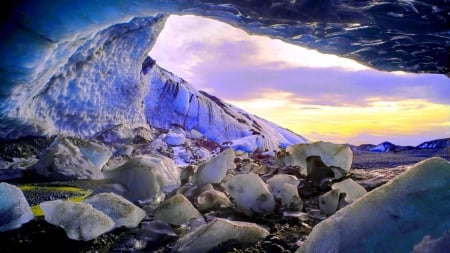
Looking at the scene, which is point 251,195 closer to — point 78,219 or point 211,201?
point 211,201

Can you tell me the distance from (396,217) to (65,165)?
3834mm

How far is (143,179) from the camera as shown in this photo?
229cm

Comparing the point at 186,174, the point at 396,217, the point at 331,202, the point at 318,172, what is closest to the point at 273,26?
the point at 318,172

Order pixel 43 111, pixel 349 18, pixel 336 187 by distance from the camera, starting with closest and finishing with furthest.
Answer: pixel 336 187 < pixel 349 18 < pixel 43 111

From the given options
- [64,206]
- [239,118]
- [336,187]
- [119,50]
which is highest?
[119,50]

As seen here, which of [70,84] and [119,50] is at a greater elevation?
[119,50]

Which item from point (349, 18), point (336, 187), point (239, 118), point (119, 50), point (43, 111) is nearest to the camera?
point (336, 187)

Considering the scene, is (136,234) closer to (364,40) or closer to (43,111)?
(364,40)

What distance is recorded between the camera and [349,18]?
3379 millimetres

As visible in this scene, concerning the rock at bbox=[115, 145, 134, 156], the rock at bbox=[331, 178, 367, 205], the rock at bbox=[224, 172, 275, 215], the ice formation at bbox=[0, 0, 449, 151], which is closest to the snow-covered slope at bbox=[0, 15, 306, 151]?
the ice formation at bbox=[0, 0, 449, 151]

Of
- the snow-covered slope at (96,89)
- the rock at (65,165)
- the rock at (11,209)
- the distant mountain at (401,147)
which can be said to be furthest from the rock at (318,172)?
the distant mountain at (401,147)

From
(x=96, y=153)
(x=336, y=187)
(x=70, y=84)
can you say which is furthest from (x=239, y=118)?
(x=336, y=187)

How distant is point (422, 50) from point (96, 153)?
4374 millimetres

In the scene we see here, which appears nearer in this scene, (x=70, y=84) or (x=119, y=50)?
(x=70, y=84)
